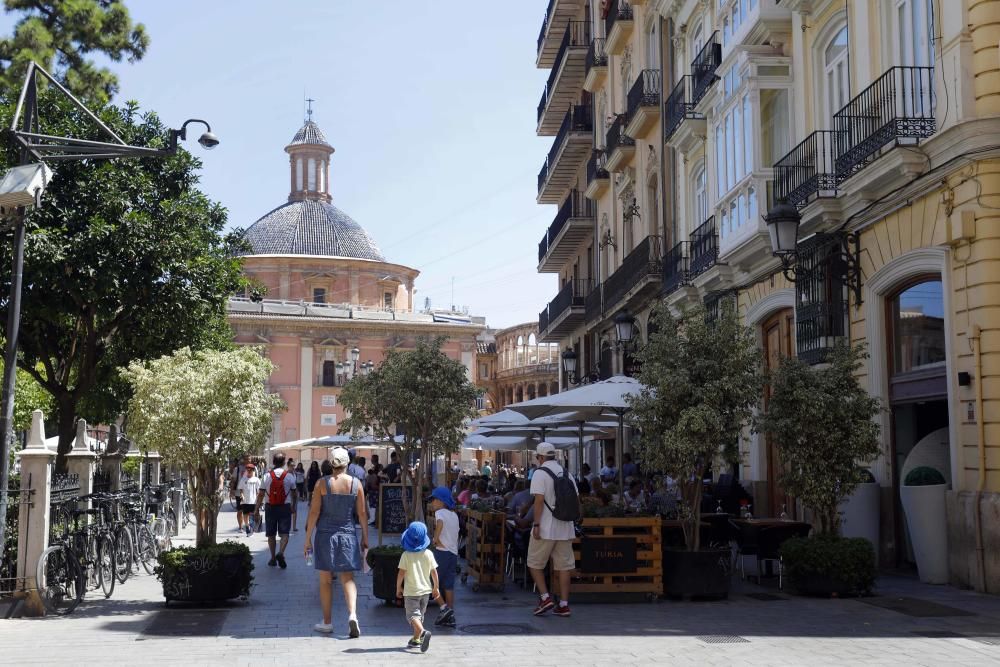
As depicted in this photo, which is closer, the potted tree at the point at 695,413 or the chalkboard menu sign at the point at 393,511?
the potted tree at the point at 695,413

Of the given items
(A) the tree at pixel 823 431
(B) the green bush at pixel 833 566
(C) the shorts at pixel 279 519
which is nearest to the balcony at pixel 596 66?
(C) the shorts at pixel 279 519

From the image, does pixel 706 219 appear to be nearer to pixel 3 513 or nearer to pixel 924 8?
pixel 924 8

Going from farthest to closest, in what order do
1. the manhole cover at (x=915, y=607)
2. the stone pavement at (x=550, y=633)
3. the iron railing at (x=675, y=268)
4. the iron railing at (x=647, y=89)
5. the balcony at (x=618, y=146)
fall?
the balcony at (x=618, y=146)
the iron railing at (x=647, y=89)
the iron railing at (x=675, y=268)
the manhole cover at (x=915, y=607)
the stone pavement at (x=550, y=633)

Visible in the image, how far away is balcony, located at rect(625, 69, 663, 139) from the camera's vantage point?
26219mm

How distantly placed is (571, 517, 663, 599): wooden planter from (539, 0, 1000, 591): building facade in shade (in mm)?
3144

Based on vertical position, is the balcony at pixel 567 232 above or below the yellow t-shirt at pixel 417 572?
above

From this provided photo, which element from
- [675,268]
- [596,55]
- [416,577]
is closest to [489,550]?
[416,577]

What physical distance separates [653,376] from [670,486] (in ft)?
21.3

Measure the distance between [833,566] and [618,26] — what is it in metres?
20.2

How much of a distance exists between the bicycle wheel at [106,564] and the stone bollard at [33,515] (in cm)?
152

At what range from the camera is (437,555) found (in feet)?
36.2

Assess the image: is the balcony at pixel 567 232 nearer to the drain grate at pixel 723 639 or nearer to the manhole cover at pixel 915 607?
the manhole cover at pixel 915 607

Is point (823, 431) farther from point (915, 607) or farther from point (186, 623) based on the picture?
point (186, 623)

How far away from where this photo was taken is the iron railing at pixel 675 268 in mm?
23250
